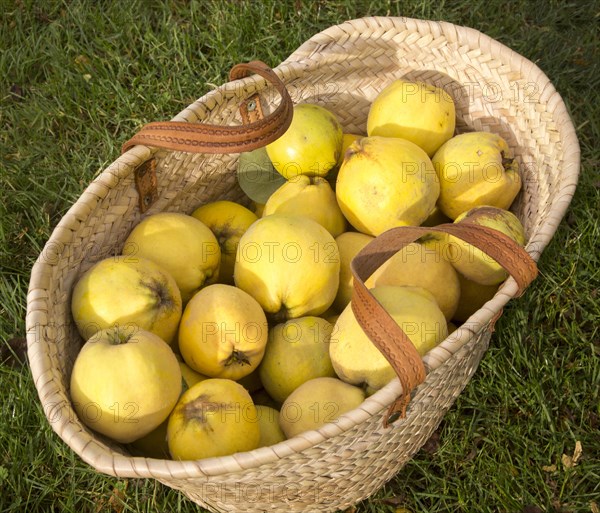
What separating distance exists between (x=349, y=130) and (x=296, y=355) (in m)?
1.23

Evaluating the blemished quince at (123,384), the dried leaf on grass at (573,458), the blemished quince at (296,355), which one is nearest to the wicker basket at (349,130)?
the blemished quince at (123,384)

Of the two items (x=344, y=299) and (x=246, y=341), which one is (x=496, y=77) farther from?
(x=246, y=341)

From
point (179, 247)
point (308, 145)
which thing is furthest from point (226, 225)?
point (308, 145)

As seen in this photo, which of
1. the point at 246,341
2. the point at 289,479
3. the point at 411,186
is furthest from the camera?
the point at 411,186

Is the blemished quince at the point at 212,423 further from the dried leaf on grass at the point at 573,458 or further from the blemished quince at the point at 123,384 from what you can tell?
the dried leaf on grass at the point at 573,458

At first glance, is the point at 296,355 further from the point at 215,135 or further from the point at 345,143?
the point at 345,143

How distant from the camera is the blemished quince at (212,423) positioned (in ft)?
6.27

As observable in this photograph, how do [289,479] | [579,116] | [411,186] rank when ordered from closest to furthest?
[289,479] → [411,186] → [579,116]

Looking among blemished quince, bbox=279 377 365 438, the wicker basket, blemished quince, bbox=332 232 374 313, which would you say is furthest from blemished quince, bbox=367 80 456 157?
blemished quince, bbox=279 377 365 438

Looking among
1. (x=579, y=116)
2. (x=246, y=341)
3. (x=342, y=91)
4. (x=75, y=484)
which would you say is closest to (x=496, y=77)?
(x=342, y=91)

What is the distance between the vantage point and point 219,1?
3.85 m

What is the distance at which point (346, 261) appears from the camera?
2.44 m

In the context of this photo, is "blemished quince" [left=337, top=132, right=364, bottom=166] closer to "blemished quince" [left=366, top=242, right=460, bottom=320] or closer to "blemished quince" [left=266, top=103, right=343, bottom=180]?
"blemished quince" [left=266, top=103, right=343, bottom=180]

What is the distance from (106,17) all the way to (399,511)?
295 centimetres
